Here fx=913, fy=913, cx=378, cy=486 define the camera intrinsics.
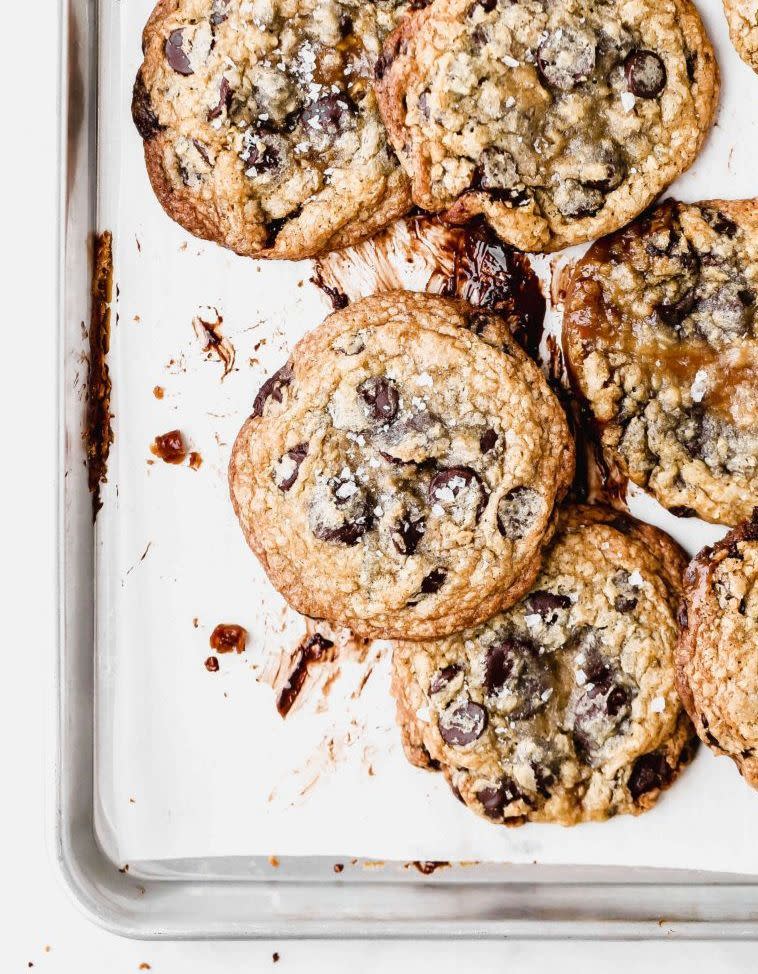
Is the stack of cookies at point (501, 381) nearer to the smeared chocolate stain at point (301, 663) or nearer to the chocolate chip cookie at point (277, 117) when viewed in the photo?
the chocolate chip cookie at point (277, 117)

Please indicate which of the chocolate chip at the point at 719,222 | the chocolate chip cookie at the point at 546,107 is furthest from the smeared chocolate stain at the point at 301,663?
the chocolate chip at the point at 719,222

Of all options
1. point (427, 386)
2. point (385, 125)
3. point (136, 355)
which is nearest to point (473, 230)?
point (385, 125)

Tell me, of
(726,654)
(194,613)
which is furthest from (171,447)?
(726,654)

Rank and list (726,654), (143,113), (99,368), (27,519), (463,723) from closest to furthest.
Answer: (726,654) < (463,723) < (143,113) < (99,368) < (27,519)

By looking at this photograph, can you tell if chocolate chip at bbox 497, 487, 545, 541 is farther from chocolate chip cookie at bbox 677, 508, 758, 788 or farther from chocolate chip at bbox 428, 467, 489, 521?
chocolate chip cookie at bbox 677, 508, 758, 788

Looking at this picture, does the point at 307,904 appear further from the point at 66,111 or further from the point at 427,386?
the point at 66,111

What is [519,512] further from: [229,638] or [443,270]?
[229,638]
